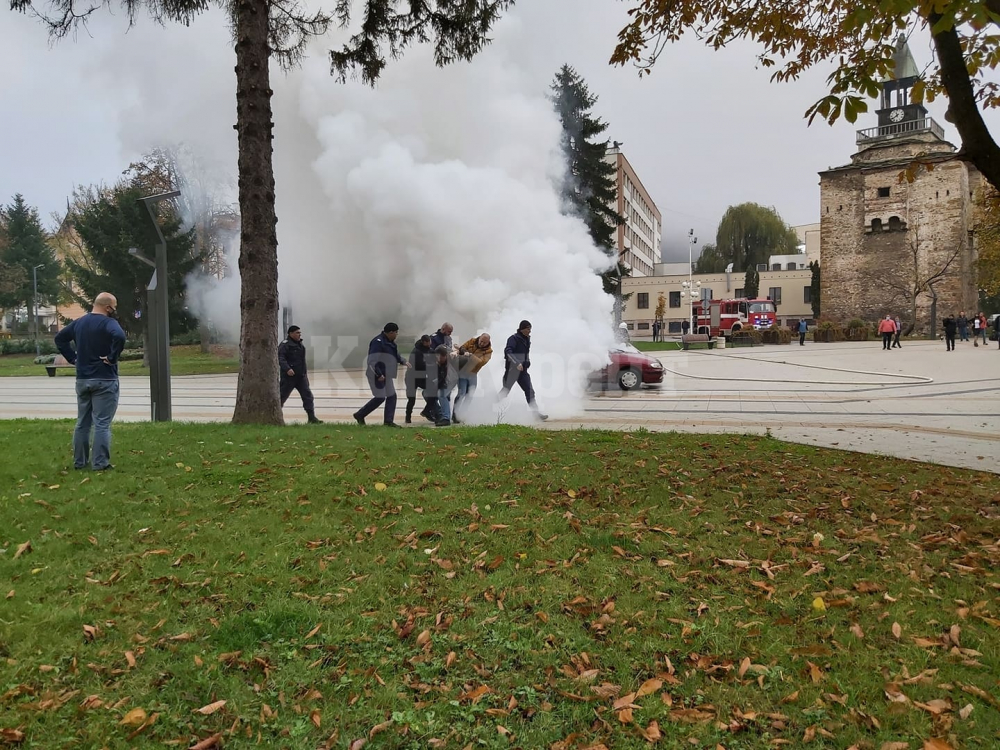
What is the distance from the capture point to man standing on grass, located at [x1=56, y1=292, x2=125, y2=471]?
21.4 ft

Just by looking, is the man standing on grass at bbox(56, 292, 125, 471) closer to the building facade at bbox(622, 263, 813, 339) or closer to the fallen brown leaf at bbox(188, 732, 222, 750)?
the fallen brown leaf at bbox(188, 732, 222, 750)

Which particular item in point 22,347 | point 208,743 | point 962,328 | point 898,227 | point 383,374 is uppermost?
point 898,227

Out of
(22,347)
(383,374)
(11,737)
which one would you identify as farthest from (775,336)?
(22,347)

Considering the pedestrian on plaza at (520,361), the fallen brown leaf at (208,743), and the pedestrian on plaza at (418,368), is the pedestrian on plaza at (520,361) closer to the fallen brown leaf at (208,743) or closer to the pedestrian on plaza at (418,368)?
the pedestrian on plaza at (418,368)

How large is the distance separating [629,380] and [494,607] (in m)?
14.0

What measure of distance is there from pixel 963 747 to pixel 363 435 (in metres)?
7.06

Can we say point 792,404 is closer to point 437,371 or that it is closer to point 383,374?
point 437,371

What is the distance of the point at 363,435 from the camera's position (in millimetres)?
8648

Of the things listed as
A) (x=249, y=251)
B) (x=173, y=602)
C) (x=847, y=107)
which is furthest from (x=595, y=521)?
(x=249, y=251)

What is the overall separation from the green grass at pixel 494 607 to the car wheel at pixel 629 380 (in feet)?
35.5

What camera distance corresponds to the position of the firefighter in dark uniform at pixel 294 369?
35.6 feet

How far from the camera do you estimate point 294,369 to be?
35.8 feet

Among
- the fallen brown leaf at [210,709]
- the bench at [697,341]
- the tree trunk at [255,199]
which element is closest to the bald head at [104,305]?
the tree trunk at [255,199]

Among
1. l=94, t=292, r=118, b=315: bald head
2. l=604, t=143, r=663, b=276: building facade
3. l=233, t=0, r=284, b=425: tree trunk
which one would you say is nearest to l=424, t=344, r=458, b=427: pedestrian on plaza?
l=233, t=0, r=284, b=425: tree trunk
